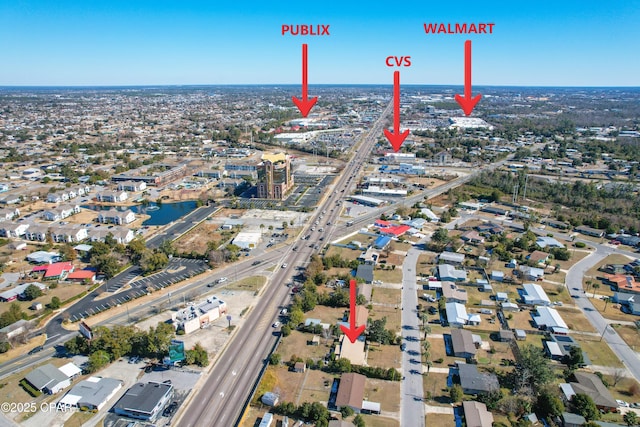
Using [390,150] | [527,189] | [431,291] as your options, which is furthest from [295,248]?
[390,150]

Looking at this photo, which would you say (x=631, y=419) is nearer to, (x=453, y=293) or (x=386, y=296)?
(x=453, y=293)

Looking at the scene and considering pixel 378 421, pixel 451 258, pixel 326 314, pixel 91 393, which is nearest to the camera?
pixel 378 421

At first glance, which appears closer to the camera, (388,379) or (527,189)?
(388,379)

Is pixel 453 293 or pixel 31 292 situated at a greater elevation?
pixel 31 292

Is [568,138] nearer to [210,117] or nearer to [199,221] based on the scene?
[199,221]

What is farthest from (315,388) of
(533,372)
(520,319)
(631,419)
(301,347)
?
(520,319)

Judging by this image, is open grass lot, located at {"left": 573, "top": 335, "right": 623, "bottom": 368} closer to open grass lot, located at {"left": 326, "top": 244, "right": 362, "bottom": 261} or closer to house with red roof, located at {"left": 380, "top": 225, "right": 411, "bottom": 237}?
open grass lot, located at {"left": 326, "top": 244, "right": 362, "bottom": 261}
